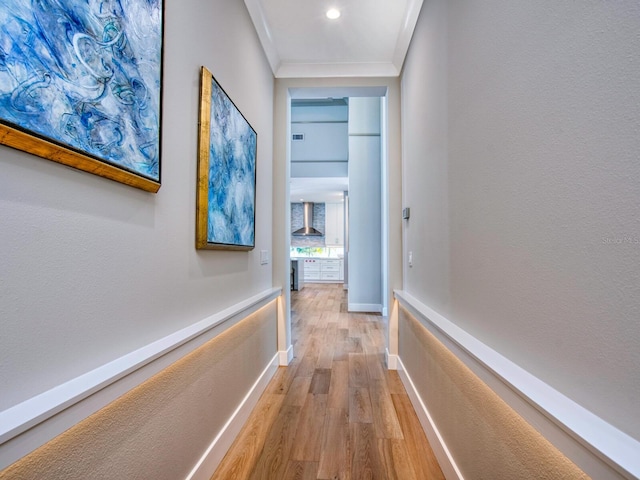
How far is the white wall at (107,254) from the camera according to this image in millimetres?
669

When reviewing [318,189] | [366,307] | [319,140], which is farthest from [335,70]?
[318,189]

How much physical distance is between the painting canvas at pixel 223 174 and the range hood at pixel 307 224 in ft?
28.6

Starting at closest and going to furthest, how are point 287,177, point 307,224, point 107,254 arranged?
point 107,254 < point 287,177 < point 307,224

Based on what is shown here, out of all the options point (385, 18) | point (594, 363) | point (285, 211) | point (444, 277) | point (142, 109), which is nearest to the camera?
point (594, 363)

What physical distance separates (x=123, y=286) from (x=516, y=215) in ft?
4.02

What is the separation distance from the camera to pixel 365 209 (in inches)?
221

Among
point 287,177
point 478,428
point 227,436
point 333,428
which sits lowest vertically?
point 333,428

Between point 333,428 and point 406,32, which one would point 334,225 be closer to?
point 406,32

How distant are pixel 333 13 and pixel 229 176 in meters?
1.58

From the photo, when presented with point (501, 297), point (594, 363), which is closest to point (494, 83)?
point (501, 297)

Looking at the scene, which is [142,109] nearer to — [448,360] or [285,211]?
[448,360]

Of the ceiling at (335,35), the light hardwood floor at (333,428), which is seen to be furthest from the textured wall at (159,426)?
the ceiling at (335,35)

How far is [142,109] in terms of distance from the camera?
1.03 meters

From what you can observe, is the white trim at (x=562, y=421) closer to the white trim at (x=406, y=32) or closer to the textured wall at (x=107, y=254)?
the textured wall at (x=107, y=254)
